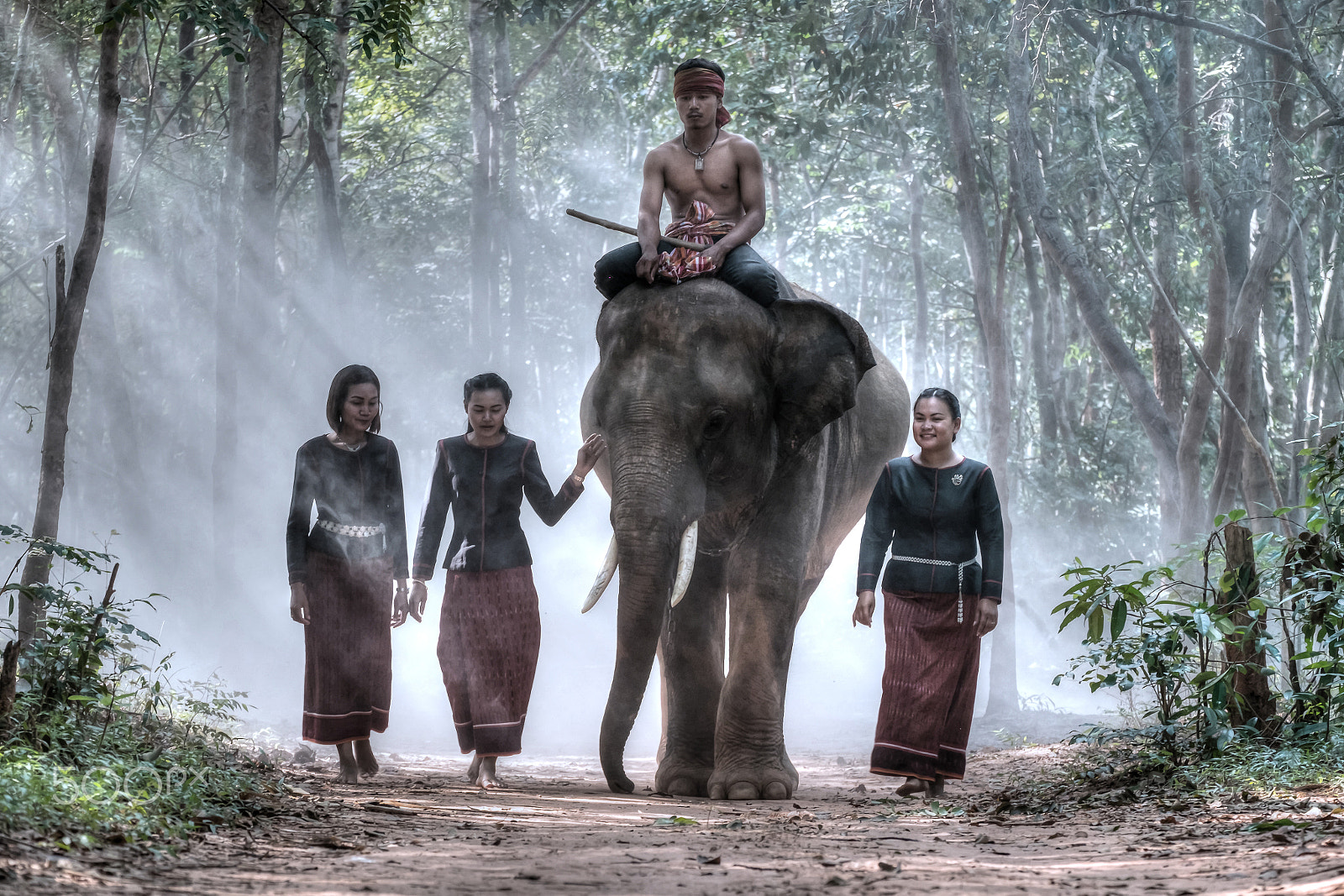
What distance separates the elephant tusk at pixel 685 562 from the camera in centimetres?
535

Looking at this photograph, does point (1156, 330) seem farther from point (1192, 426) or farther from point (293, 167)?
point (293, 167)

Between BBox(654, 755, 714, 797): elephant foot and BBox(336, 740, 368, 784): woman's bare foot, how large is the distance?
134cm

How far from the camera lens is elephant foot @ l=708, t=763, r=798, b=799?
18.2ft

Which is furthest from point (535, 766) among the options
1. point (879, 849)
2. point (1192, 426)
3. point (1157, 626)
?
point (1192, 426)

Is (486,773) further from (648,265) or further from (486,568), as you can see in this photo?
(648,265)

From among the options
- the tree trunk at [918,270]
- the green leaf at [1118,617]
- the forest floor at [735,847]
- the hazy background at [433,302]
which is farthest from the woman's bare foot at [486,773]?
the tree trunk at [918,270]

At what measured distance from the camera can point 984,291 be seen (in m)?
13.4

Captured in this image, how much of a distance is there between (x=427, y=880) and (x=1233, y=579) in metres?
3.36

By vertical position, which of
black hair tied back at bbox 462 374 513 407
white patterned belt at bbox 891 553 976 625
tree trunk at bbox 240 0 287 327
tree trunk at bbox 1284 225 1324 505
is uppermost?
tree trunk at bbox 240 0 287 327

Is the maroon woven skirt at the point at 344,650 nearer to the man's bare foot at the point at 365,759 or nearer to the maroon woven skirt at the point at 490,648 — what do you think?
the man's bare foot at the point at 365,759

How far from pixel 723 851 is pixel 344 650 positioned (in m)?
2.92

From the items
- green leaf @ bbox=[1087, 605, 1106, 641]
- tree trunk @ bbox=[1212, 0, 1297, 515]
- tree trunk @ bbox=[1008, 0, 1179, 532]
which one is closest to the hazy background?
tree trunk @ bbox=[1008, 0, 1179, 532]

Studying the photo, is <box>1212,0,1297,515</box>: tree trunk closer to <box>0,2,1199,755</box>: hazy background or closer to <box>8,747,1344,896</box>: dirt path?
<box>0,2,1199,755</box>: hazy background

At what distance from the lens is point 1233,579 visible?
5070 mm
